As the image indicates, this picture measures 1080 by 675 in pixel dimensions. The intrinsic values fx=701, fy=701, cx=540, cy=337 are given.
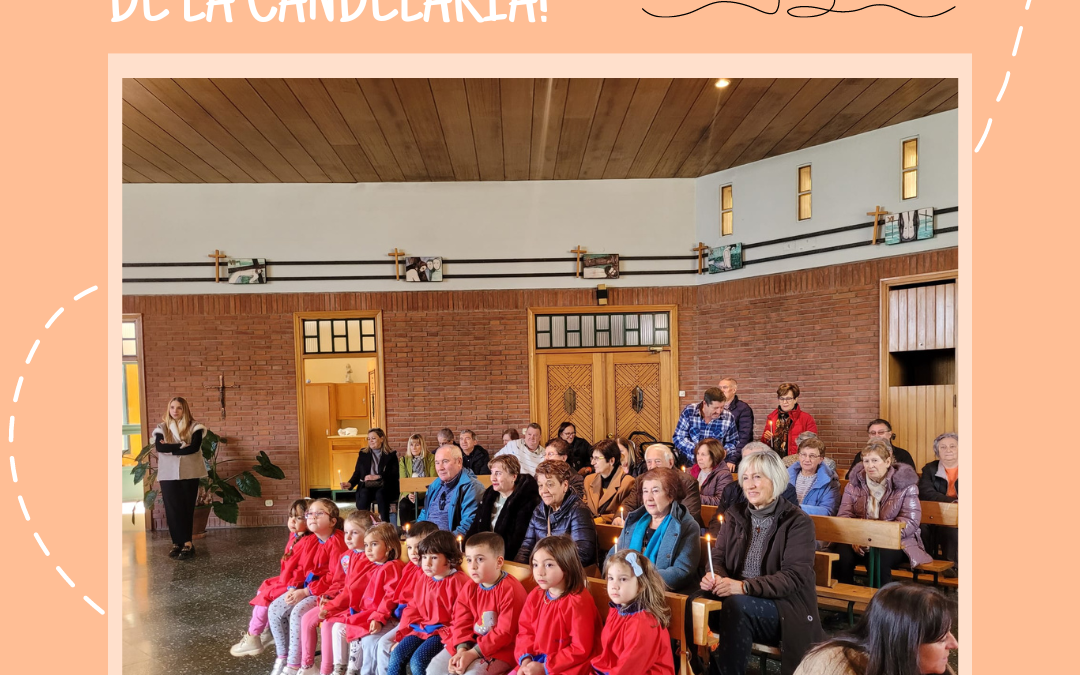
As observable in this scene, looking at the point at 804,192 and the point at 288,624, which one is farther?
the point at 804,192

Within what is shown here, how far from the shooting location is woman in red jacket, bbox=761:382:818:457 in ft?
24.9

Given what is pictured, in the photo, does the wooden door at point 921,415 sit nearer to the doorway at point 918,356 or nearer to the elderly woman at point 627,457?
the doorway at point 918,356

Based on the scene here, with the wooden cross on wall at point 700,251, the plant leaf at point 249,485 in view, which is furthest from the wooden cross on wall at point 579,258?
the plant leaf at point 249,485

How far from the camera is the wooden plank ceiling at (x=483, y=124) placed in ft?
21.4

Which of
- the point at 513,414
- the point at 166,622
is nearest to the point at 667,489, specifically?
the point at 166,622

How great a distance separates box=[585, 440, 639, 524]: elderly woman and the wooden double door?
3.68 metres

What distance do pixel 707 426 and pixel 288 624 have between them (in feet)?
15.2

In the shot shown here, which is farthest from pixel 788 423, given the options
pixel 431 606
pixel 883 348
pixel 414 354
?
pixel 431 606

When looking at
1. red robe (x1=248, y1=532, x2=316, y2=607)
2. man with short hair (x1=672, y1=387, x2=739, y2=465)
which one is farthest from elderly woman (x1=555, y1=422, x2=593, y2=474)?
red robe (x1=248, y1=532, x2=316, y2=607)

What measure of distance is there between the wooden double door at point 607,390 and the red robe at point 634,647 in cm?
704

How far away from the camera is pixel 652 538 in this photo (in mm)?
3773
